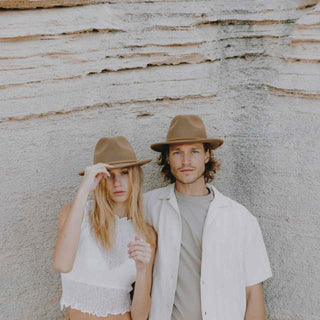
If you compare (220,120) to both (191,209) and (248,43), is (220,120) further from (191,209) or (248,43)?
(191,209)

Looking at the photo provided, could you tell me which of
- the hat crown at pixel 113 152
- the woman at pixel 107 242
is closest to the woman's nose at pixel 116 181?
the woman at pixel 107 242

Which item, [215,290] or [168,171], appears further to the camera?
[168,171]

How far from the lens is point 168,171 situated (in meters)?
3.36

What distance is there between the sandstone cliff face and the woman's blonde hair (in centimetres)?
82

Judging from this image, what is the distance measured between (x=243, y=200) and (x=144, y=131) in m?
1.07

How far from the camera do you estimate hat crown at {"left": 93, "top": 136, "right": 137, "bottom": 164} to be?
8.90 ft

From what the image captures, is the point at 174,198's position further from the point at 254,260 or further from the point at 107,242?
the point at 254,260

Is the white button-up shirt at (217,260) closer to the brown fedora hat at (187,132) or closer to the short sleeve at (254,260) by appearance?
the short sleeve at (254,260)

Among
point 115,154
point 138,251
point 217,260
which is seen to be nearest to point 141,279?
point 138,251

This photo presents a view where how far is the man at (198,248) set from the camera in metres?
2.77

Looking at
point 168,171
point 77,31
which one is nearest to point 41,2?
point 77,31

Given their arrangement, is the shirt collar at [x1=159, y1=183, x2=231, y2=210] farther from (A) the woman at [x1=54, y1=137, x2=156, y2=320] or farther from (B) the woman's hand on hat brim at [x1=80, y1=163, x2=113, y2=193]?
(B) the woman's hand on hat brim at [x1=80, y1=163, x2=113, y2=193]

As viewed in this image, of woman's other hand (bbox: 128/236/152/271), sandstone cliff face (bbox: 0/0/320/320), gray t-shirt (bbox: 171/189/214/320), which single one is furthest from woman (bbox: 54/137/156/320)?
sandstone cliff face (bbox: 0/0/320/320)

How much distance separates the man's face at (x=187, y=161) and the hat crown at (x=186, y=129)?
0.06 meters
